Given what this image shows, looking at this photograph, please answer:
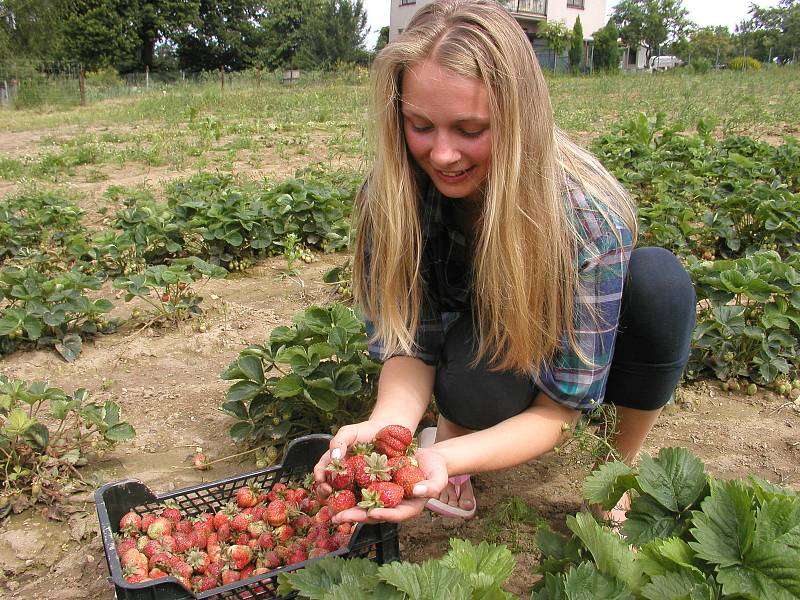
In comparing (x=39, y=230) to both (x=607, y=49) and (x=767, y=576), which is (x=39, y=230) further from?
(x=607, y=49)

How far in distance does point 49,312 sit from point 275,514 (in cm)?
176

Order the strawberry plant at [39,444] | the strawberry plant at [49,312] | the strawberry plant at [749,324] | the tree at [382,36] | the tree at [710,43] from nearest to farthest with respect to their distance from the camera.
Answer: the strawberry plant at [39,444] → the strawberry plant at [749,324] → the strawberry plant at [49,312] → the tree at [382,36] → the tree at [710,43]

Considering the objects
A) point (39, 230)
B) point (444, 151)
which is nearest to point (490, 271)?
point (444, 151)

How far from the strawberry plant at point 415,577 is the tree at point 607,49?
113 ft

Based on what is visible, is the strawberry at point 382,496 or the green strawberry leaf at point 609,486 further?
the green strawberry leaf at point 609,486

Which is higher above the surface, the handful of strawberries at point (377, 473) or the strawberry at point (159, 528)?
the handful of strawberries at point (377, 473)

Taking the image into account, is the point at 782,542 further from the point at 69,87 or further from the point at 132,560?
the point at 69,87

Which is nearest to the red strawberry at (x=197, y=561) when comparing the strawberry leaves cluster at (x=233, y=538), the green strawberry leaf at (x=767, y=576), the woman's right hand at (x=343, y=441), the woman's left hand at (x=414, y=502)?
the strawberry leaves cluster at (x=233, y=538)

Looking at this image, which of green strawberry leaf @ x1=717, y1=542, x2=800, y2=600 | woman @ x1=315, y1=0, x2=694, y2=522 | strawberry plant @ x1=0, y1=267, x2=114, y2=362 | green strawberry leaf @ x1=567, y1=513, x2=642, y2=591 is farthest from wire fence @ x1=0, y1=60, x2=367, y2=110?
green strawberry leaf @ x1=717, y1=542, x2=800, y2=600

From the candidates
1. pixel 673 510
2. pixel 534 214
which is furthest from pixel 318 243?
pixel 673 510

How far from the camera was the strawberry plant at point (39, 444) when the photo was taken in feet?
7.16

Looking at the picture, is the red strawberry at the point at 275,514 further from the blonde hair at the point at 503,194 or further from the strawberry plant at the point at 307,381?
the blonde hair at the point at 503,194

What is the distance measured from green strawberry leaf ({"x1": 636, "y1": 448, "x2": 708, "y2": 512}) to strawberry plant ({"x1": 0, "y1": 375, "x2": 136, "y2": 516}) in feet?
5.03

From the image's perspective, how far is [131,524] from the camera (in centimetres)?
186
